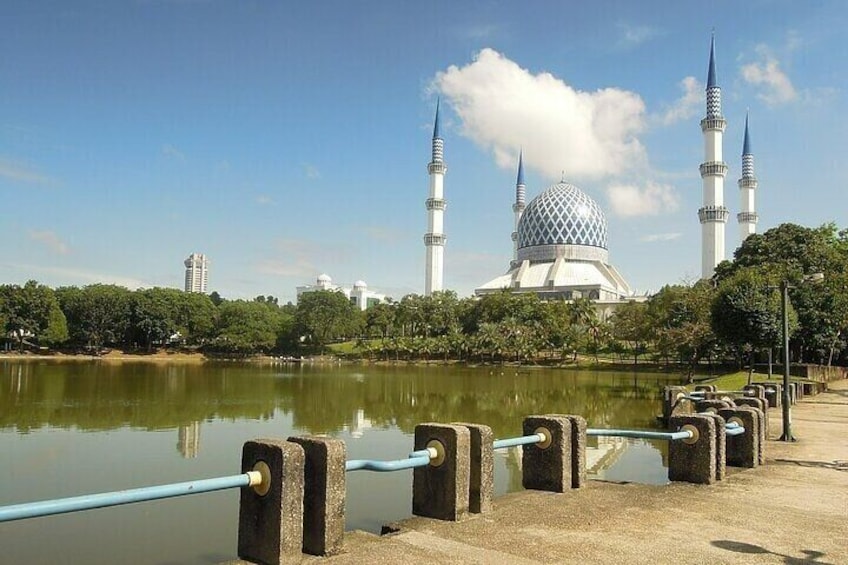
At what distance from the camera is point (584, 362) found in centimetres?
6281

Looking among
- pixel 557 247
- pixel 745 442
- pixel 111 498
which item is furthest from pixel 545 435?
pixel 557 247

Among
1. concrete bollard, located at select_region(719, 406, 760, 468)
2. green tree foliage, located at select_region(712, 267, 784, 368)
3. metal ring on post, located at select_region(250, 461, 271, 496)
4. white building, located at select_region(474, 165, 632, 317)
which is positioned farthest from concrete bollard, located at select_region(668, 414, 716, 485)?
white building, located at select_region(474, 165, 632, 317)

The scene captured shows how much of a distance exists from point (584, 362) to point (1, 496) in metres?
55.6

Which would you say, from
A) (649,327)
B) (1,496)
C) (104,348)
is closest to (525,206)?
(649,327)

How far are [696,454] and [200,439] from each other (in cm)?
1249

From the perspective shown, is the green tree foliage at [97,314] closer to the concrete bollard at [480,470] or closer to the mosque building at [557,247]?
the mosque building at [557,247]

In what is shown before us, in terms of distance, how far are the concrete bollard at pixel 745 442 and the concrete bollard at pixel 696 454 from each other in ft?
4.52

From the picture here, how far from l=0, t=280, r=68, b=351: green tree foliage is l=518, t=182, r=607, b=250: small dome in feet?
187

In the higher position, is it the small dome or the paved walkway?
the small dome

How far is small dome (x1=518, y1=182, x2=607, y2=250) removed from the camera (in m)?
94.2

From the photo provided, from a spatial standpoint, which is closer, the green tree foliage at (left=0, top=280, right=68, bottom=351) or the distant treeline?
the distant treeline

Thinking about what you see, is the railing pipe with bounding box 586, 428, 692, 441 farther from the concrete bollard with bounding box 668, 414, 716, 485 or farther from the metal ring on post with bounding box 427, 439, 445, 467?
the metal ring on post with bounding box 427, 439, 445, 467

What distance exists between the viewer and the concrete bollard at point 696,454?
8352mm

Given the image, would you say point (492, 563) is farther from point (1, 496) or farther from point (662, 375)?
point (662, 375)
